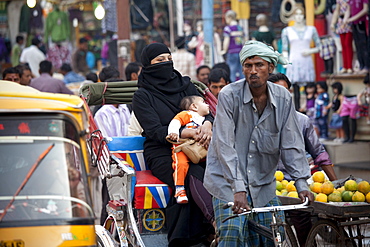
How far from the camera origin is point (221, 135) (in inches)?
190

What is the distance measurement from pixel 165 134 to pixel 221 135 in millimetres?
1787

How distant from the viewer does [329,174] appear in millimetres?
6648

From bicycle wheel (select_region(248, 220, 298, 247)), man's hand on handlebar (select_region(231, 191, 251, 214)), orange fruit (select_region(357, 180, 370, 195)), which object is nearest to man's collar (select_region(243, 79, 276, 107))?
man's hand on handlebar (select_region(231, 191, 251, 214))

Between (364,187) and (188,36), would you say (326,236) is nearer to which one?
(364,187)

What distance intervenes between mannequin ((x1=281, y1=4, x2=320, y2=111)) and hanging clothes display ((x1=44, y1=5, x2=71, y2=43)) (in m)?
11.2

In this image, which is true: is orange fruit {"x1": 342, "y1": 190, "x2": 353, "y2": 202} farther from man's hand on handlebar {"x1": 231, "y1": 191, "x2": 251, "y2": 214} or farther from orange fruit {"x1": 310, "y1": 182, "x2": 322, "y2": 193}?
man's hand on handlebar {"x1": 231, "y1": 191, "x2": 251, "y2": 214}

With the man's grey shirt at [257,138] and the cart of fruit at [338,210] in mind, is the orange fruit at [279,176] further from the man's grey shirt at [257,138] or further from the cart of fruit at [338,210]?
the man's grey shirt at [257,138]

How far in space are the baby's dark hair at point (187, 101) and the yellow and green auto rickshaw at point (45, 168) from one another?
84.7 inches

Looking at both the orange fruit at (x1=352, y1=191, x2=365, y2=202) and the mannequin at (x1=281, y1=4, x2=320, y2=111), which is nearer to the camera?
the orange fruit at (x1=352, y1=191, x2=365, y2=202)

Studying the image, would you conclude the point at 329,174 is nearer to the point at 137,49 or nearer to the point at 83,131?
the point at 83,131

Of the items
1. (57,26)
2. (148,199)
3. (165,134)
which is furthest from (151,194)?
(57,26)

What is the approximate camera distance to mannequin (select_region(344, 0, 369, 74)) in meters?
12.8

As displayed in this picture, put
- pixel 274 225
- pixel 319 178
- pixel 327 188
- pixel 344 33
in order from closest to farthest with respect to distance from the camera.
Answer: pixel 274 225 < pixel 327 188 < pixel 319 178 < pixel 344 33

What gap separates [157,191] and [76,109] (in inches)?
80.3
